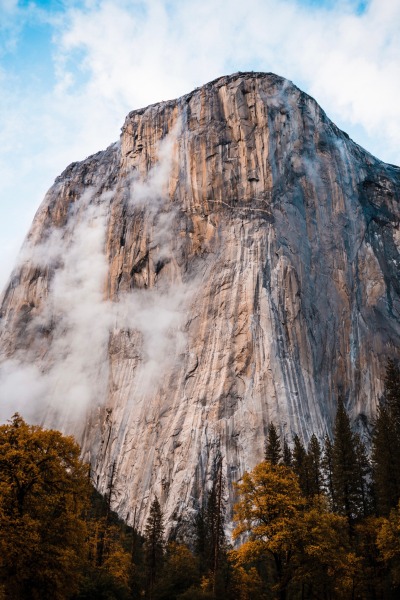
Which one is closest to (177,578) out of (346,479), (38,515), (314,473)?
(346,479)

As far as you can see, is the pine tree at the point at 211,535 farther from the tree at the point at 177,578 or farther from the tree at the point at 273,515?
the tree at the point at 273,515

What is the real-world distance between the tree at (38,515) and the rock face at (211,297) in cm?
3264

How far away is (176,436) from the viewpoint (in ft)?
204

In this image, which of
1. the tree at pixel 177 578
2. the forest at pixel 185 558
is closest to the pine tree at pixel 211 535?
the tree at pixel 177 578

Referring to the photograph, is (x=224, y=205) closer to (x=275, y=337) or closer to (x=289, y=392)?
(x=275, y=337)

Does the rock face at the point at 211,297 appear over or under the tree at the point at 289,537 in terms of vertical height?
over

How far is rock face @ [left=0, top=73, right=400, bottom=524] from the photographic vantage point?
62688mm

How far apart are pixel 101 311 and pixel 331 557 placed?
6667 centimetres

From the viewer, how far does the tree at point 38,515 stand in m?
20.9

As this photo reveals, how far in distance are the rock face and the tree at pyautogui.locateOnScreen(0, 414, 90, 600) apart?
107 ft

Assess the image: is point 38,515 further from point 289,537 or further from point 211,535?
point 211,535

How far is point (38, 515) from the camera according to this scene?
2247 cm

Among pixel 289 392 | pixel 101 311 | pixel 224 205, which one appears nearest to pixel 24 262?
pixel 101 311

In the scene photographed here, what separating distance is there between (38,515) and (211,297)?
165 ft
